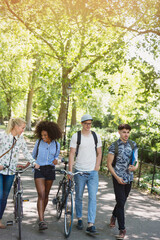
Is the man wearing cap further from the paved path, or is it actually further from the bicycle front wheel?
the paved path

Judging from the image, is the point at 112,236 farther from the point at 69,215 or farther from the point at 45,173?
the point at 45,173

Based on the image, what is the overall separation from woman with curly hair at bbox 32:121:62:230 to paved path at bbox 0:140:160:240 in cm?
37

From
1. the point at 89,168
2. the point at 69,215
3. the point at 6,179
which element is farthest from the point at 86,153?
the point at 6,179

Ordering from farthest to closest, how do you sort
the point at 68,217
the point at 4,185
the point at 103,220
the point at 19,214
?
the point at 103,220 → the point at 4,185 → the point at 68,217 → the point at 19,214

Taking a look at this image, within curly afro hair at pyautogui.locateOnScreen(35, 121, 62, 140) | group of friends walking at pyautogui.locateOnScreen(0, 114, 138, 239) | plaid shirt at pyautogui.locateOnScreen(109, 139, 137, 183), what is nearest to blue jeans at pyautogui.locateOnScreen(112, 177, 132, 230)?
group of friends walking at pyautogui.locateOnScreen(0, 114, 138, 239)

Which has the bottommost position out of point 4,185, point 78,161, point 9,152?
point 4,185

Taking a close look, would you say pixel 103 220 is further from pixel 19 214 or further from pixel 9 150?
pixel 9 150

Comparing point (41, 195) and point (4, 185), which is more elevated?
point (4, 185)

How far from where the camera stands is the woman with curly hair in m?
5.16

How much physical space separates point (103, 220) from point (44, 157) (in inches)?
74.3

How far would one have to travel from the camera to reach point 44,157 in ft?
17.3

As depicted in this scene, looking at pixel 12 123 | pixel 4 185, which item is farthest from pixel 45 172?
pixel 12 123

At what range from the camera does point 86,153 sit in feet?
17.2

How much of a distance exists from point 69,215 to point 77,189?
54cm
